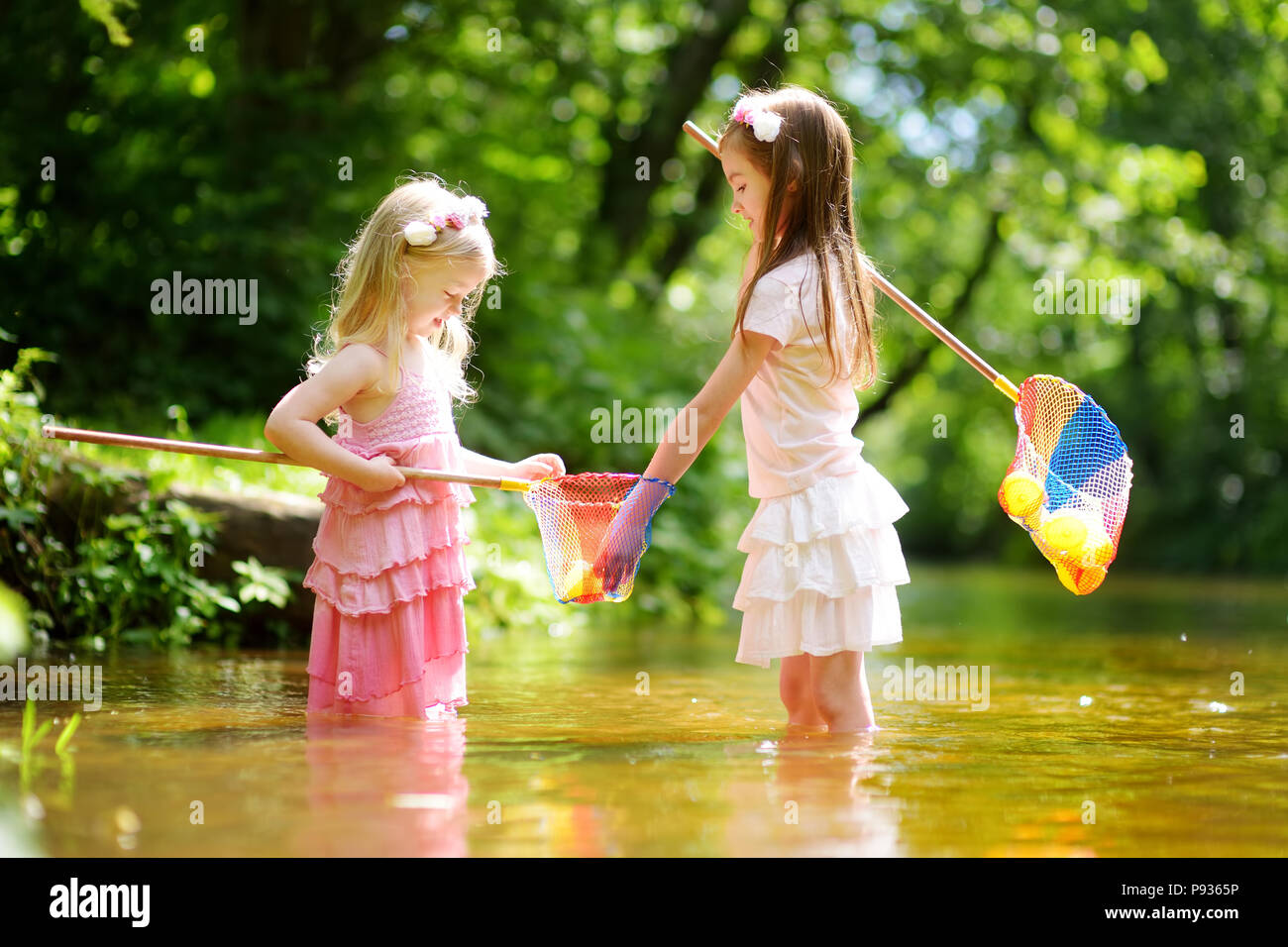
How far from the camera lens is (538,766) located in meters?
3.31

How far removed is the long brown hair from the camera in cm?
396

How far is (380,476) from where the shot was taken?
404cm

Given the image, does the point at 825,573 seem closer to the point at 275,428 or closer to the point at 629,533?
the point at 629,533

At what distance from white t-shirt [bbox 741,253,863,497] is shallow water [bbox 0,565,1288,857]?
78cm

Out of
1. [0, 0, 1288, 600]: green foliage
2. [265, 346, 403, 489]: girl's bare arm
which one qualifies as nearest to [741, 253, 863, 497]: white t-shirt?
[265, 346, 403, 489]: girl's bare arm

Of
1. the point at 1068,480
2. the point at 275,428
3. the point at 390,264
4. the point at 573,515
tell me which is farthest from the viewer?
the point at 1068,480

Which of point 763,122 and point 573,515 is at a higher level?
point 763,122

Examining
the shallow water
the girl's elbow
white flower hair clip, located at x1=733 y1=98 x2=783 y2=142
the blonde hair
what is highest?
white flower hair clip, located at x1=733 y1=98 x2=783 y2=142

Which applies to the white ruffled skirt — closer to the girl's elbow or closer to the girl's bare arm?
the girl's bare arm

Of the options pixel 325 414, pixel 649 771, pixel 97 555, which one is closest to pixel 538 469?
pixel 325 414

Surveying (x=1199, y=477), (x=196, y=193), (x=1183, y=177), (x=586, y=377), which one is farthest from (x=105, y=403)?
(x=1199, y=477)

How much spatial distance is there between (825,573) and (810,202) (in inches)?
43.4
